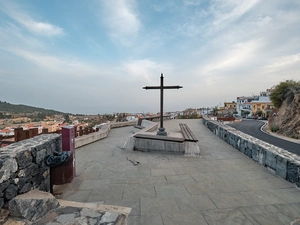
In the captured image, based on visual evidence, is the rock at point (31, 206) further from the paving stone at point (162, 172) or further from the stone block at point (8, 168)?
the paving stone at point (162, 172)

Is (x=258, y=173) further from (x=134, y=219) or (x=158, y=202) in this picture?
(x=134, y=219)

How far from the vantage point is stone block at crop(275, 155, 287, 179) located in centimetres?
340

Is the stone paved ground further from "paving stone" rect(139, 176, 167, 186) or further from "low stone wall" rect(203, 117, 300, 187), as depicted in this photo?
"low stone wall" rect(203, 117, 300, 187)

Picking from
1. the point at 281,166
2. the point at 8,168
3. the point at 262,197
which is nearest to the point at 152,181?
the point at 262,197

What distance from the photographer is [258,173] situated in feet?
12.2

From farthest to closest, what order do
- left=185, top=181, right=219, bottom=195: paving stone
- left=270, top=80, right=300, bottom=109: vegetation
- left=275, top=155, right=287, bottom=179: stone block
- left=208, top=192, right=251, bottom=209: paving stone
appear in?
left=270, top=80, right=300, bottom=109: vegetation, left=275, top=155, right=287, bottom=179: stone block, left=185, top=181, right=219, bottom=195: paving stone, left=208, top=192, right=251, bottom=209: paving stone

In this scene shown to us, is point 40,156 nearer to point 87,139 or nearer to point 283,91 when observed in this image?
point 87,139

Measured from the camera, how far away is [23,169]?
2.20 m

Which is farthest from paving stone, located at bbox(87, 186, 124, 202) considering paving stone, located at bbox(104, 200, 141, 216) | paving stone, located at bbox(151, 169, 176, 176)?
paving stone, located at bbox(151, 169, 176, 176)

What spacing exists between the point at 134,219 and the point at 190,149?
3314mm

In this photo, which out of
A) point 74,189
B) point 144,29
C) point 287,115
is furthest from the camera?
point 287,115

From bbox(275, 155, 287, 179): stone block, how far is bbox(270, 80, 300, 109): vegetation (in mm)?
24707

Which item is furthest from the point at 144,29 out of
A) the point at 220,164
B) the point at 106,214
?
the point at 106,214

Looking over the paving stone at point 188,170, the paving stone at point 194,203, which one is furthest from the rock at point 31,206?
the paving stone at point 188,170
